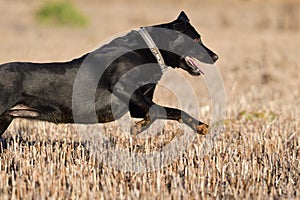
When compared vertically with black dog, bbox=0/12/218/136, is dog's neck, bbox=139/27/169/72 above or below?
above

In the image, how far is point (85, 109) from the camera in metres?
4.99

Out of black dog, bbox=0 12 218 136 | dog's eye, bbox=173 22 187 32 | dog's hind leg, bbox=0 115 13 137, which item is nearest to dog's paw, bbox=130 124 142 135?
black dog, bbox=0 12 218 136

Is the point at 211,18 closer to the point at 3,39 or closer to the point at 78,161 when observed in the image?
the point at 3,39

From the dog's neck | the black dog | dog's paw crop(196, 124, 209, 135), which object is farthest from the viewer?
the dog's neck

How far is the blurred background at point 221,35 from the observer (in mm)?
10977

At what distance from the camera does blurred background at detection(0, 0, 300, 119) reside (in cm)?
1098

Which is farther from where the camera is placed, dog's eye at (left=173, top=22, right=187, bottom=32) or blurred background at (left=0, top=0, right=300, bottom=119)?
blurred background at (left=0, top=0, right=300, bottom=119)

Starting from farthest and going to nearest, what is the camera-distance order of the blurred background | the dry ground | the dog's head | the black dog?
the blurred background → the dog's head → the black dog → the dry ground

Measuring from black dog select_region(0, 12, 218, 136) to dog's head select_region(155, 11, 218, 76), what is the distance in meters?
0.22

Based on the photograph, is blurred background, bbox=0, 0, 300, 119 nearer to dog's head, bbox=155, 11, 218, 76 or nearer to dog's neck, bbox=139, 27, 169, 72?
dog's head, bbox=155, 11, 218, 76

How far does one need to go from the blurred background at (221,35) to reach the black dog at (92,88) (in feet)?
9.26

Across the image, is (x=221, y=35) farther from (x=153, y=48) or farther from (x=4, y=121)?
(x=4, y=121)

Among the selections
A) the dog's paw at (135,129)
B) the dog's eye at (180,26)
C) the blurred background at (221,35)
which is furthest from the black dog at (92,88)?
the blurred background at (221,35)

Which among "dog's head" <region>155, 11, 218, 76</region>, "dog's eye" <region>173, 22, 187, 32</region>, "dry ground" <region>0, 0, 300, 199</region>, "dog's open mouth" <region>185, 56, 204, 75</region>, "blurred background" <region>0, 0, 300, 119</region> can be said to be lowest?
"dry ground" <region>0, 0, 300, 199</region>
